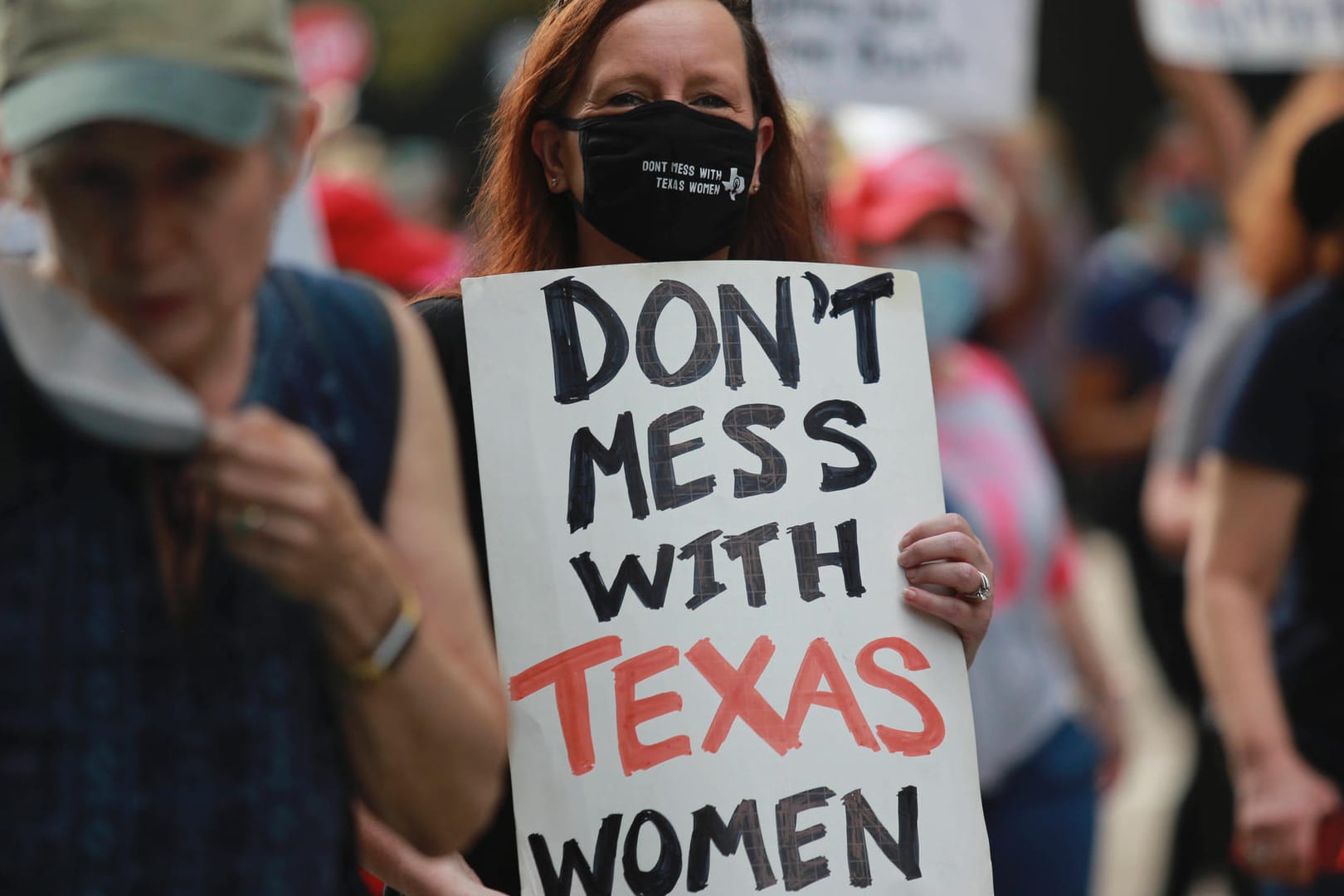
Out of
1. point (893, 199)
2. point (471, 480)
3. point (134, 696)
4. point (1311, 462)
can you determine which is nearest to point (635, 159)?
point (471, 480)

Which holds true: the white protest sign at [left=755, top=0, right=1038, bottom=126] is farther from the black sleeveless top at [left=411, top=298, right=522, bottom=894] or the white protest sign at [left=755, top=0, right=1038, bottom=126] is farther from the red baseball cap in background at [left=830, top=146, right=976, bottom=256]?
the black sleeveless top at [left=411, top=298, right=522, bottom=894]

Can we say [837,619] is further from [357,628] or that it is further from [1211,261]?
[1211,261]

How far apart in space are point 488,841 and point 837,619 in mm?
466

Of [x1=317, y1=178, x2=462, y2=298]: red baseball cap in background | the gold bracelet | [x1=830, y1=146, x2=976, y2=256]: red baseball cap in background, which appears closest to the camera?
the gold bracelet

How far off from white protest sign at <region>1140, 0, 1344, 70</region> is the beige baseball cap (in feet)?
14.5

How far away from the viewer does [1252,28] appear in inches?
208

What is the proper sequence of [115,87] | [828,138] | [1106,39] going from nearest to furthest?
1. [115,87]
2. [828,138]
3. [1106,39]

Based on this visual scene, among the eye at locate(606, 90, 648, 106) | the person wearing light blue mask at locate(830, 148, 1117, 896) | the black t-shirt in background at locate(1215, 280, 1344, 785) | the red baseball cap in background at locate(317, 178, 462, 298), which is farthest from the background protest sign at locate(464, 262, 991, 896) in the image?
the red baseball cap in background at locate(317, 178, 462, 298)

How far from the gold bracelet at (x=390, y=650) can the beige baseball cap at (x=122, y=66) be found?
0.40 m

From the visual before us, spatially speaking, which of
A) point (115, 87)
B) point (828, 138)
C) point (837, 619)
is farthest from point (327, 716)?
point (828, 138)

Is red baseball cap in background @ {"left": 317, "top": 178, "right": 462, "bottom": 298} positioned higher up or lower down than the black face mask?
lower down

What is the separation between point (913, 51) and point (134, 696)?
13.2 feet

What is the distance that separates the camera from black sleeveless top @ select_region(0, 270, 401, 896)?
4.61ft

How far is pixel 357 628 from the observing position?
1439mm
